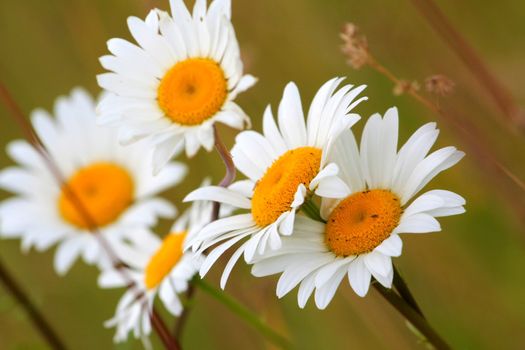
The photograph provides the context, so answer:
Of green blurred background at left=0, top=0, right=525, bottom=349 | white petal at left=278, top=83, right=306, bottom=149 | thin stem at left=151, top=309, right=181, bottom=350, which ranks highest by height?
white petal at left=278, top=83, right=306, bottom=149

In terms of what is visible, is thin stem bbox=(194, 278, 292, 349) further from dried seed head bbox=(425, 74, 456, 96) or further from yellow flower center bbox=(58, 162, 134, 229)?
yellow flower center bbox=(58, 162, 134, 229)

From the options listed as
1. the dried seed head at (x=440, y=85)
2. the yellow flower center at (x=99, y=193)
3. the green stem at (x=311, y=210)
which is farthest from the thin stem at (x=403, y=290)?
the yellow flower center at (x=99, y=193)

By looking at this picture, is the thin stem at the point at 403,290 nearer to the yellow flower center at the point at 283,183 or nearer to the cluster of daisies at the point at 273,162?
the cluster of daisies at the point at 273,162

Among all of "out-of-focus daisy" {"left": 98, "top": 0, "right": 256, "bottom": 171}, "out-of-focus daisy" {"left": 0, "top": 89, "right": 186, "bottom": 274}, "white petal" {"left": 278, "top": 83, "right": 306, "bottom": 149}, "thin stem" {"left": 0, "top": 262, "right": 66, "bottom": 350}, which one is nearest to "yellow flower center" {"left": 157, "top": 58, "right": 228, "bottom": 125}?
"out-of-focus daisy" {"left": 98, "top": 0, "right": 256, "bottom": 171}

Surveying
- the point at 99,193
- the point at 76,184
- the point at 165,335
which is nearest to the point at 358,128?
the point at 99,193

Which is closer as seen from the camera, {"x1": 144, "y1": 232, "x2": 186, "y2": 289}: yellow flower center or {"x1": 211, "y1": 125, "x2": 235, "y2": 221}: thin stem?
{"x1": 211, "y1": 125, "x2": 235, "y2": 221}: thin stem

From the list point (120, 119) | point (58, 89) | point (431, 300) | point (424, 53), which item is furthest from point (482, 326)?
point (58, 89)
